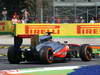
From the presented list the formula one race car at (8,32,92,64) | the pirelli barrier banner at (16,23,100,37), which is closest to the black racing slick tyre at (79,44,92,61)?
the formula one race car at (8,32,92,64)

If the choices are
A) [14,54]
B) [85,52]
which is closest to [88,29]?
[85,52]

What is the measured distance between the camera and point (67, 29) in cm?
2516

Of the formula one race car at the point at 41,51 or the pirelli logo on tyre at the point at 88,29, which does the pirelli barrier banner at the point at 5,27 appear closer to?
the pirelli logo on tyre at the point at 88,29

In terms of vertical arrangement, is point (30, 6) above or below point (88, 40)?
above

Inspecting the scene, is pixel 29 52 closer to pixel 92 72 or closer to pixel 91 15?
pixel 92 72

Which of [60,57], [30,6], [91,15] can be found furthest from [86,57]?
[30,6]

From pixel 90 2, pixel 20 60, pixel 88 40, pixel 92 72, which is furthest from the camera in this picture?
pixel 90 2

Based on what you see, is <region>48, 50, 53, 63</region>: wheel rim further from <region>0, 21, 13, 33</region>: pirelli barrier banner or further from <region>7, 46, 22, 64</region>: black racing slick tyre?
<region>0, 21, 13, 33</region>: pirelli barrier banner

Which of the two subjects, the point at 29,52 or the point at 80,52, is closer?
the point at 29,52

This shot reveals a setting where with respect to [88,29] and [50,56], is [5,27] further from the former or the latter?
[50,56]

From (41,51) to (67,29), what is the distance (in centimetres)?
1364

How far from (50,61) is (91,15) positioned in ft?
74.1

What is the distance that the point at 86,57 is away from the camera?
42.8ft

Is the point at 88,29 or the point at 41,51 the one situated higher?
the point at 88,29
